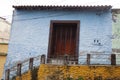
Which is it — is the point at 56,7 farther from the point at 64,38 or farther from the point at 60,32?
the point at 64,38

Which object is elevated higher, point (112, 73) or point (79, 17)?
point (79, 17)

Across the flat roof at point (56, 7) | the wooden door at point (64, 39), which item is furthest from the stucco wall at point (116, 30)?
the wooden door at point (64, 39)

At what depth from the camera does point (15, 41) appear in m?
15.1

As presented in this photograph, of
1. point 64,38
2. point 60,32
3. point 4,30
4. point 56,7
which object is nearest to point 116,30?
point 64,38

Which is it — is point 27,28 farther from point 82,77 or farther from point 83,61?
point 82,77

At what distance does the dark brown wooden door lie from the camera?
49.5 feet

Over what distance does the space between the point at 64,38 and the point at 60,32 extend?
415 mm

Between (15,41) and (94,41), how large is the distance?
4.41 metres

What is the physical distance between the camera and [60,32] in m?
15.4

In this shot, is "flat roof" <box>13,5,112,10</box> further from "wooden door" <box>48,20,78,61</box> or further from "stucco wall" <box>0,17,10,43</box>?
"stucco wall" <box>0,17,10,43</box>

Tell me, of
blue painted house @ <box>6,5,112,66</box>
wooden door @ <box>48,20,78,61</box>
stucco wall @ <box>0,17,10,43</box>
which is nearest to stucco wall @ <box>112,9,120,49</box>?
blue painted house @ <box>6,5,112,66</box>

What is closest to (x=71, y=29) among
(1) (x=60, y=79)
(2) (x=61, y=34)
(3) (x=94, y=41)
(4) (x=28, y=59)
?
(2) (x=61, y=34)

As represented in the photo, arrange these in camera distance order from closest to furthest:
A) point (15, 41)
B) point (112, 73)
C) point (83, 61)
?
point (112, 73)
point (83, 61)
point (15, 41)

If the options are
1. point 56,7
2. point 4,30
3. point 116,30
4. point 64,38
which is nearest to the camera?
point 116,30
